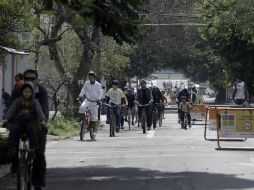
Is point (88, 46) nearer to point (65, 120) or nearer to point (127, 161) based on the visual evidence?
point (65, 120)

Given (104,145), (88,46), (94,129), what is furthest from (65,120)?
(104,145)

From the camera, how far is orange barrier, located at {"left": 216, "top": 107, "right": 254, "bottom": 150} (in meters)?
19.6

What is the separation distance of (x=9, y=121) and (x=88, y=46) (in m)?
22.0

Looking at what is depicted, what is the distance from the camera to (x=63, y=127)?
2847 centimetres

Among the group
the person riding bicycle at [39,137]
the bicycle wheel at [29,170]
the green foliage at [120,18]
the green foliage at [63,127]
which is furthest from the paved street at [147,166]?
the green foliage at [63,127]

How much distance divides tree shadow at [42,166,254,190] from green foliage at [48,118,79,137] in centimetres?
1142

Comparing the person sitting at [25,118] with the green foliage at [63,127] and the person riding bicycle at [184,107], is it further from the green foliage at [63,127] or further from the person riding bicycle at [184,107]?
the person riding bicycle at [184,107]

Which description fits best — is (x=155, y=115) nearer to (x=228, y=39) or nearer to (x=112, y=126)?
(x=112, y=126)

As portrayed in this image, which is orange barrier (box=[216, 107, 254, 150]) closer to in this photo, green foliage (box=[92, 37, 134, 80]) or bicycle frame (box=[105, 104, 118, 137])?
bicycle frame (box=[105, 104, 118, 137])

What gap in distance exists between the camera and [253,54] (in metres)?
48.9

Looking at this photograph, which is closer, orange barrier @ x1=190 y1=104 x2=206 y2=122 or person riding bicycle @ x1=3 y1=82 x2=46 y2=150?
person riding bicycle @ x1=3 y1=82 x2=46 y2=150

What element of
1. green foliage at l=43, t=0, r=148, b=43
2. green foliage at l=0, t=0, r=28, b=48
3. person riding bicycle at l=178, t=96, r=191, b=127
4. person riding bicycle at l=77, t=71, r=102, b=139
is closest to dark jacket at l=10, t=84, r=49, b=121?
green foliage at l=43, t=0, r=148, b=43

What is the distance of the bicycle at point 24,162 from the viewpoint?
1096cm

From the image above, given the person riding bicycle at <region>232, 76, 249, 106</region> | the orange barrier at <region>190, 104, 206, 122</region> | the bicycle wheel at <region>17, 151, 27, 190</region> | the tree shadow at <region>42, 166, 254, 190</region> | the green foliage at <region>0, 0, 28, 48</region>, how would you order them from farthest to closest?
the orange barrier at <region>190, 104, 206, 122</region> → the person riding bicycle at <region>232, 76, 249, 106</region> → the green foliage at <region>0, 0, 28, 48</region> → the tree shadow at <region>42, 166, 254, 190</region> → the bicycle wheel at <region>17, 151, 27, 190</region>
